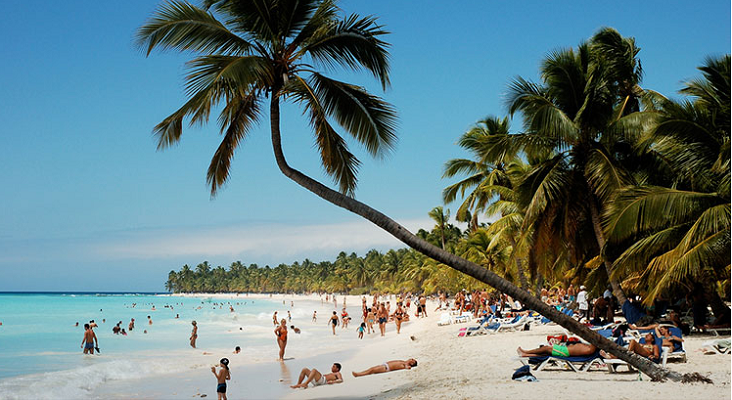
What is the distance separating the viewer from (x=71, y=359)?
1998 centimetres

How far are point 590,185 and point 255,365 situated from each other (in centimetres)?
1060

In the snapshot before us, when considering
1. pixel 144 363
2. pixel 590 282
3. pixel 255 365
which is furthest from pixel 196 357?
pixel 590 282

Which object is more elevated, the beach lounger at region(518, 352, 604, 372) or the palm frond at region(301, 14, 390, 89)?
the palm frond at region(301, 14, 390, 89)

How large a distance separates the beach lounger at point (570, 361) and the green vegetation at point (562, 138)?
131cm

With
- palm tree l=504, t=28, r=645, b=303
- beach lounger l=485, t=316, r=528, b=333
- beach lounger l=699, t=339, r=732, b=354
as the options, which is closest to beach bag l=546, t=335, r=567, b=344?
beach lounger l=699, t=339, r=732, b=354

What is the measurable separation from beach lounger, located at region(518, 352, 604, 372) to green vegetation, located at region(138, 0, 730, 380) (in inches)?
51.5

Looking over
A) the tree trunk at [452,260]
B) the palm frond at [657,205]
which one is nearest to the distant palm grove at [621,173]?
the palm frond at [657,205]

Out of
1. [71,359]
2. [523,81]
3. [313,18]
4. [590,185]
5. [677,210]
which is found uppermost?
[523,81]

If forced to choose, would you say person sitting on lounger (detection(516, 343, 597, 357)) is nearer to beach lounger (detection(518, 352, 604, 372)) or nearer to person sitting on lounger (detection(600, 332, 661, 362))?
beach lounger (detection(518, 352, 604, 372))

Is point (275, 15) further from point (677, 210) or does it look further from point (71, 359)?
point (71, 359)

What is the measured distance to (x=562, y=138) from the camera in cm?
1386

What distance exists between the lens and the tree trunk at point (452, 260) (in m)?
6.41

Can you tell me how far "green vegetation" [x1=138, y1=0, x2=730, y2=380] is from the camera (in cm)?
713

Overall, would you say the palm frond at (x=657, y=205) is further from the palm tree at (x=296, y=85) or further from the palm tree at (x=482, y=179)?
the palm tree at (x=482, y=179)
